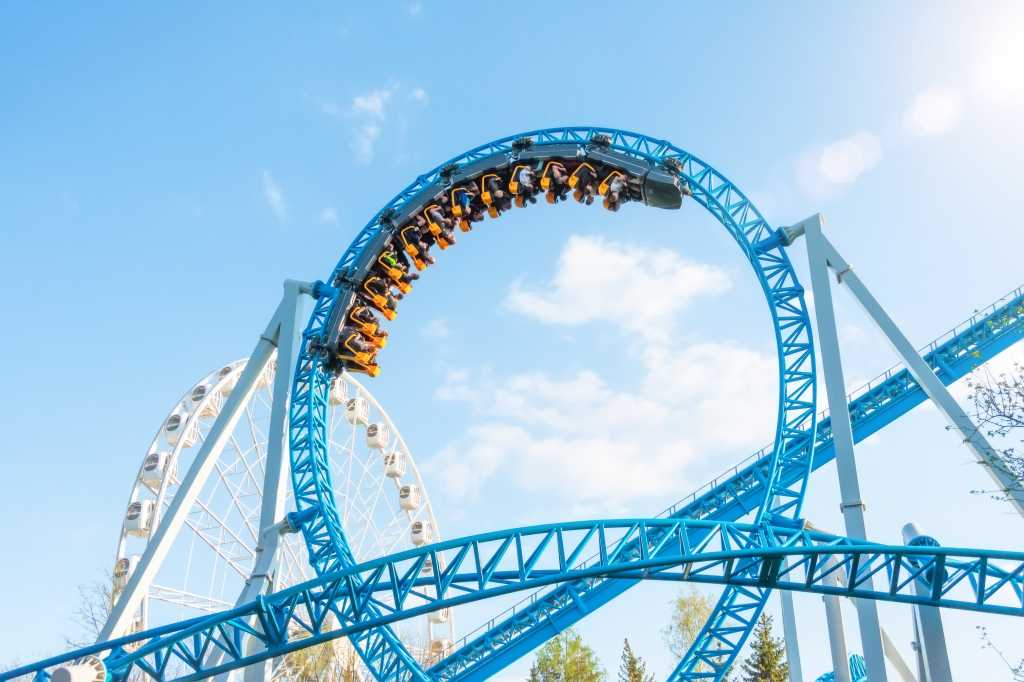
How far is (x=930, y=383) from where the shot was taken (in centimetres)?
1296

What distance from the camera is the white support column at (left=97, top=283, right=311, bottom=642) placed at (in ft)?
42.9

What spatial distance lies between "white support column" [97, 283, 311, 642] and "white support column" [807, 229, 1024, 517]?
965 centimetres

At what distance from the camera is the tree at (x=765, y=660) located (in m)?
25.0

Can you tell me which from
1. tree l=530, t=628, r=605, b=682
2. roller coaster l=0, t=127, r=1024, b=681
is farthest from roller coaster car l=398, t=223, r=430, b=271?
tree l=530, t=628, r=605, b=682

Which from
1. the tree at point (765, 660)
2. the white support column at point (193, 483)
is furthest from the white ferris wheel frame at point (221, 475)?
the tree at point (765, 660)

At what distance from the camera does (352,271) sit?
1689 cm

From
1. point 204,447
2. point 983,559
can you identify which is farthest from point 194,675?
point 983,559

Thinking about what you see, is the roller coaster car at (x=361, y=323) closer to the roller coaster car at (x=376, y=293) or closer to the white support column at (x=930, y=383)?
the roller coaster car at (x=376, y=293)

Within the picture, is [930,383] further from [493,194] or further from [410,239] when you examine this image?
[410,239]

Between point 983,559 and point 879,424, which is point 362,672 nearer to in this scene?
point 879,424

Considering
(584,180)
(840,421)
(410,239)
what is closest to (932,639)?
(840,421)

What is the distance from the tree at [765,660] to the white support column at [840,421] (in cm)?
1459

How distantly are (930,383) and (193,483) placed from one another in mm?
11926

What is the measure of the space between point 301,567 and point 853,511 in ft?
38.6
